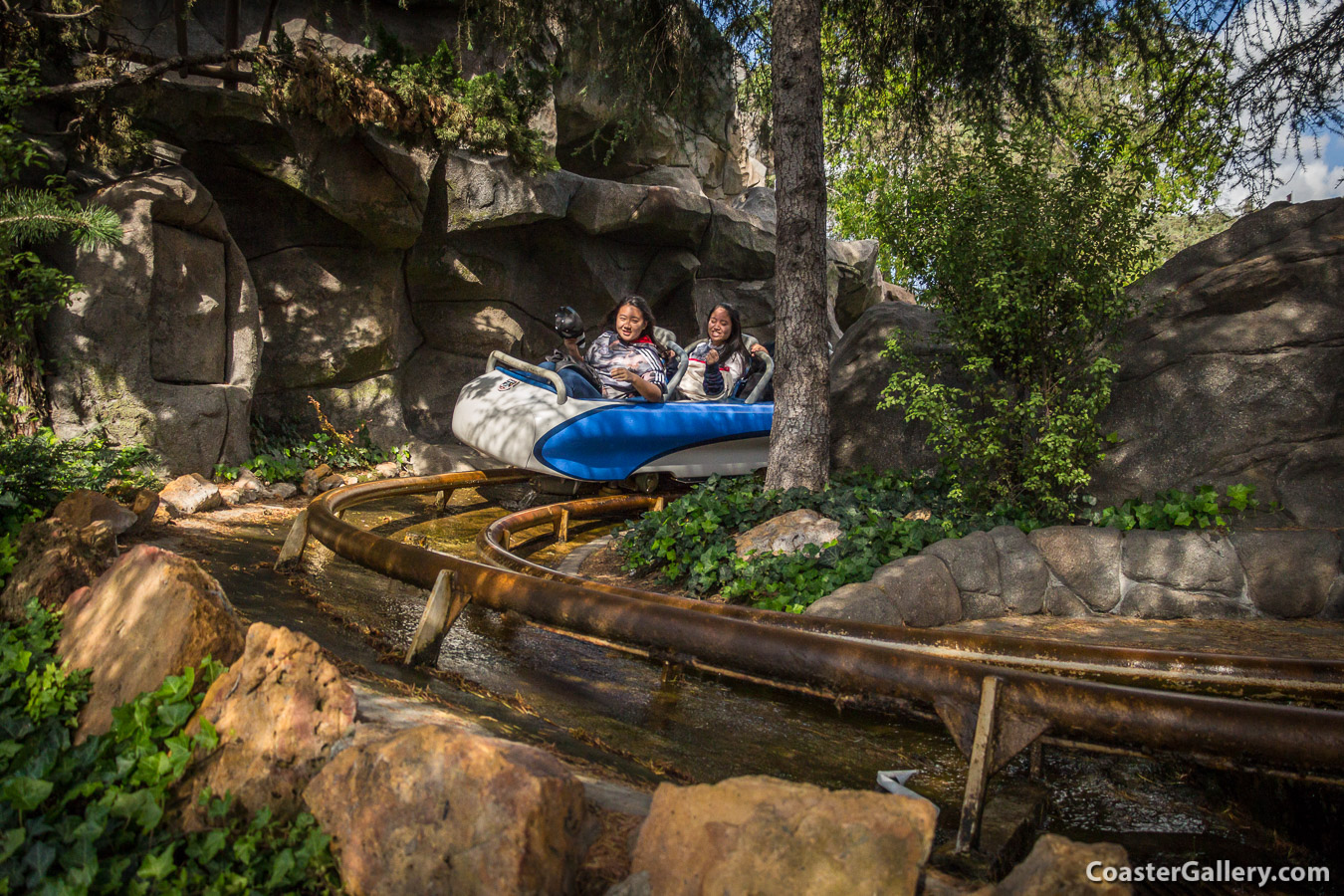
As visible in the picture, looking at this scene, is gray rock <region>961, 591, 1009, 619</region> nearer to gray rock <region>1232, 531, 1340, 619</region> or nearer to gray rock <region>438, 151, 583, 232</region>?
gray rock <region>1232, 531, 1340, 619</region>

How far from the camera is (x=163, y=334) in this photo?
7039 mm

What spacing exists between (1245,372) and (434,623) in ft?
16.1

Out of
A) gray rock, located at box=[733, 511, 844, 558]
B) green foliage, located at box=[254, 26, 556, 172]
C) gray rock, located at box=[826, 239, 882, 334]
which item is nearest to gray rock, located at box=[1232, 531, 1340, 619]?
gray rock, located at box=[733, 511, 844, 558]

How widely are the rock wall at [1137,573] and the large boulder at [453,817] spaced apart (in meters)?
2.81

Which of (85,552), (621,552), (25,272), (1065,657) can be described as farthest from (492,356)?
(1065,657)

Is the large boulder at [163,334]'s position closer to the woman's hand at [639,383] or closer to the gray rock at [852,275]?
the woman's hand at [639,383]

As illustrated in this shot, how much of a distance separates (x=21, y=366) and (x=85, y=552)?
14.1 ft

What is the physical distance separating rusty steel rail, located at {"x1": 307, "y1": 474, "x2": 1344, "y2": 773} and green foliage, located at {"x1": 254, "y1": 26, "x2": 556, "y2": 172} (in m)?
5.60

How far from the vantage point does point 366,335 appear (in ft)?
31.0

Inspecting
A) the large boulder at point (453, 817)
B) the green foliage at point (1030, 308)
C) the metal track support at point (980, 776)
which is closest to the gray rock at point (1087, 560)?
the green foliage at point (1030, 308)

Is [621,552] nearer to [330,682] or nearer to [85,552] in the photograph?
[85,552]

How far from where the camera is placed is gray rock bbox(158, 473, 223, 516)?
5.89 metres

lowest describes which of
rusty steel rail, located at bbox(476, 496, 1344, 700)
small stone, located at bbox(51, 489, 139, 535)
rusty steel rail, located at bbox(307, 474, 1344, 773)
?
rusty steel rail, located at bbox(476, 496, 1344, 700)

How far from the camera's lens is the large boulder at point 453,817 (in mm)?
1307
